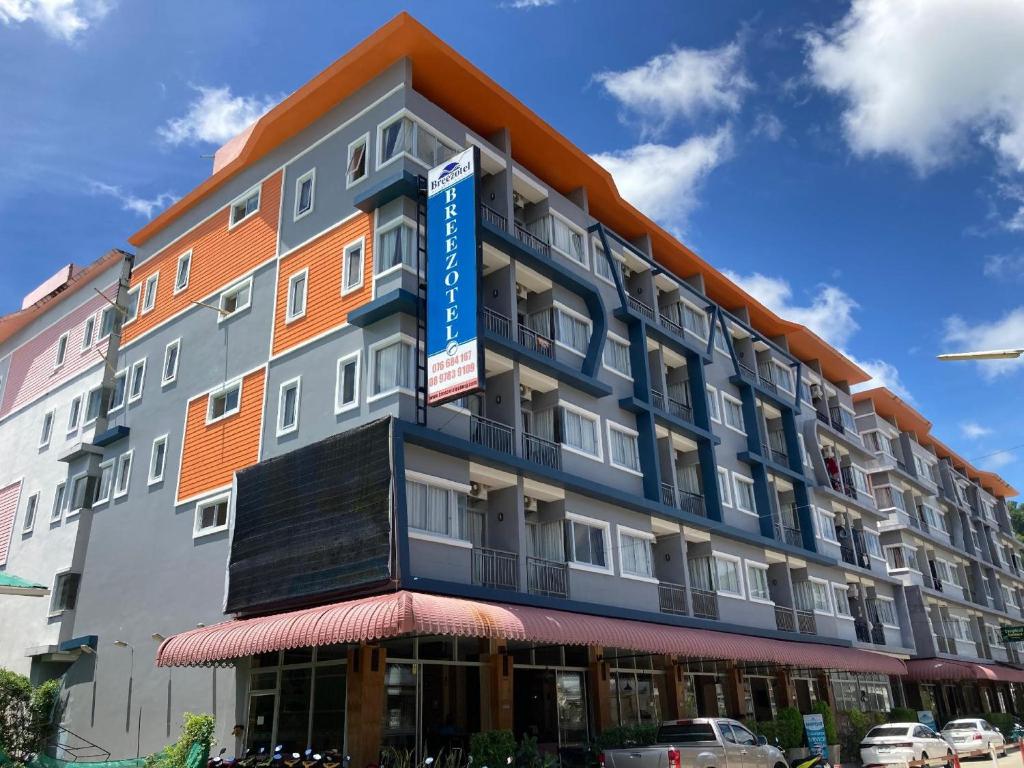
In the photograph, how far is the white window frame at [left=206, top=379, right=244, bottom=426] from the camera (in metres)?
24.8

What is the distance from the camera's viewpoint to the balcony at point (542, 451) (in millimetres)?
23641

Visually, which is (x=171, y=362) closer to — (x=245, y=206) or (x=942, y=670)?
(x=245, y=206)

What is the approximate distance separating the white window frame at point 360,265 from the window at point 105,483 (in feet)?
41.3

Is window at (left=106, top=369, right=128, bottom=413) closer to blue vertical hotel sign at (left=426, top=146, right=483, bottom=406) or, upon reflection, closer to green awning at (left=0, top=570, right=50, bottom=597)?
green awning at (left=0, top=570, right=50, bottom=597)

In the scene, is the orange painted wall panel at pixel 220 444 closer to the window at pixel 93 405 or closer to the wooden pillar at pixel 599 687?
the window at pixel 93 405

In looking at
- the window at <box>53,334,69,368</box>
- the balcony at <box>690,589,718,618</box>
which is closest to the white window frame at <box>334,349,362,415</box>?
the balcony at <box>690,589,718,618</box>

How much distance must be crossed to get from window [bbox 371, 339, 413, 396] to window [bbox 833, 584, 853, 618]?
82.9 ft

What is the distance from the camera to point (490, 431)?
74.2 ft

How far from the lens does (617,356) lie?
2881cm

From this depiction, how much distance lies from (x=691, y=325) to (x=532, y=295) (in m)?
10.0

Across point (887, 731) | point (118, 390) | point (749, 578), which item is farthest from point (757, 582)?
point (118, 390)

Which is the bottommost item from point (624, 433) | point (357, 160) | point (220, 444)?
point (220, 444)

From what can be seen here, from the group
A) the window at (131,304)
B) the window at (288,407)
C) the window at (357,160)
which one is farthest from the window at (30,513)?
the window at (357,160)

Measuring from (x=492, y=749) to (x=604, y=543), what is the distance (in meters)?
8.61
